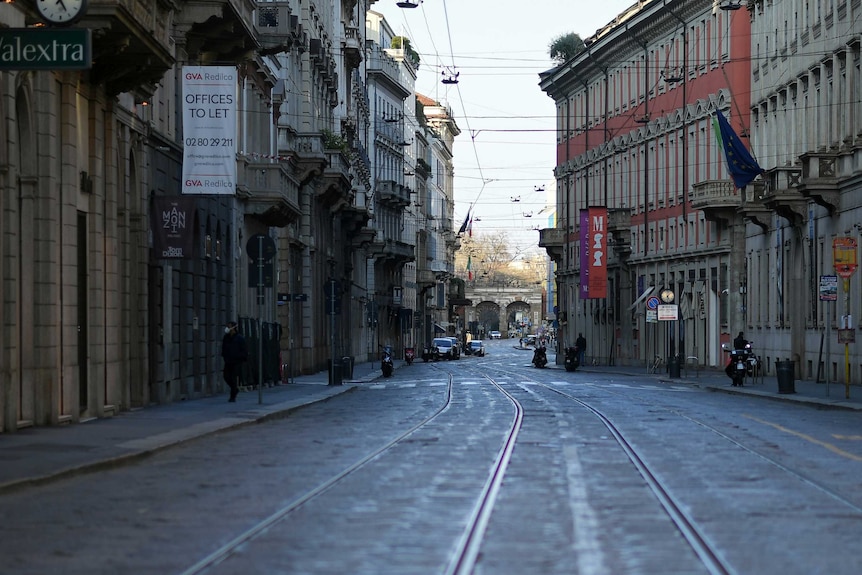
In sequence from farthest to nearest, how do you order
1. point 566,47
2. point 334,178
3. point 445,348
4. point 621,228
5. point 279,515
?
point 445,348
point 566,47
point 621,228
point 334,178
point 279,515

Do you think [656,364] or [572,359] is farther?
[572,359]

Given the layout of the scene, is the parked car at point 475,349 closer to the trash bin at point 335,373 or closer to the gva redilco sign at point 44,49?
the trash bin at point 335,373

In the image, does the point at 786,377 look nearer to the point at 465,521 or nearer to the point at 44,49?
the point at 44,49

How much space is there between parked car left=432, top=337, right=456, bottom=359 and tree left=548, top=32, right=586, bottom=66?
21879 millimetres

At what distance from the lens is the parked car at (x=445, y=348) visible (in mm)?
115312

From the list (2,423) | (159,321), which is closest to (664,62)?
(159,321)

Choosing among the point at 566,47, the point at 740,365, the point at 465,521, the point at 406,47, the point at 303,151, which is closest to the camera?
the point at 465,521

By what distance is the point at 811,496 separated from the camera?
52.2 feet

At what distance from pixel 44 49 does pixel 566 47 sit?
8714cm

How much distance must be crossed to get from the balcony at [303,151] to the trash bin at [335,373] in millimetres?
10572

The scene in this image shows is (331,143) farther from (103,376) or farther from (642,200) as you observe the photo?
(103,376)

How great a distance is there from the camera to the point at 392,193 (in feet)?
373

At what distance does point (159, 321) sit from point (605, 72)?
215 feet

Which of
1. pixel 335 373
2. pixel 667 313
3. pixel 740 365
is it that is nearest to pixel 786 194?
pixel 740 365
